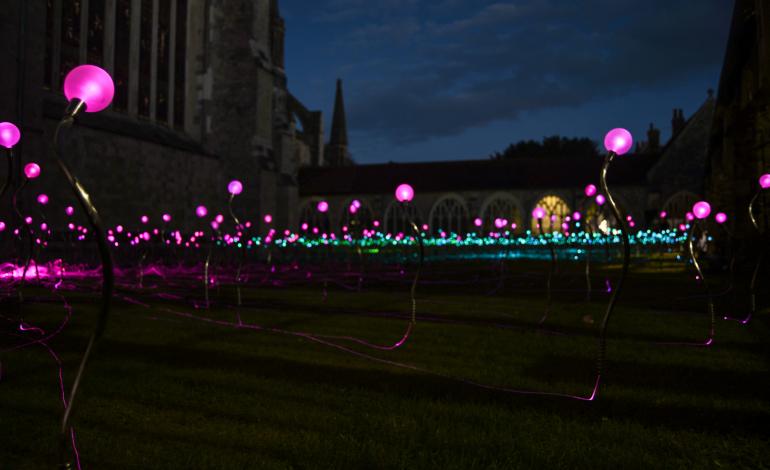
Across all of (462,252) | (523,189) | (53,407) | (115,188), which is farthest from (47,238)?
(523,189)

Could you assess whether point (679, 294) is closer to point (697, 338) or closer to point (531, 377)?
point (697, 338)

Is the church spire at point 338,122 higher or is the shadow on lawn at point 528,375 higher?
the church spire at point 338,122

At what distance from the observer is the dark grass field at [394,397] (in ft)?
8.77

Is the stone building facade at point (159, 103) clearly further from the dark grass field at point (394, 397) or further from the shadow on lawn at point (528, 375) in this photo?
the shadow on lawn at point (528, 375)

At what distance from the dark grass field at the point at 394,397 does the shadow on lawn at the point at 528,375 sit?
17 millimetres

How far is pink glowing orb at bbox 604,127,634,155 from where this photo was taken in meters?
3.31

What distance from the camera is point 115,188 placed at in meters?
18.8

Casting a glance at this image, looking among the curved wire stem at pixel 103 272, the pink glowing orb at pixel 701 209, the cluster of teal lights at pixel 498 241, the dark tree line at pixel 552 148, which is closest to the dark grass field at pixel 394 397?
the curved wire stem at pixel 103 272

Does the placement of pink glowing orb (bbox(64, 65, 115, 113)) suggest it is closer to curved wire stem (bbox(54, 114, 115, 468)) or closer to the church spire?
curved wire stem (bbox(54, 114, 115, 468))

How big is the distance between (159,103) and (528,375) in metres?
21.3

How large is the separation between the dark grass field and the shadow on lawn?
17 mm

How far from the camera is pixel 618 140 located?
3.34 metres

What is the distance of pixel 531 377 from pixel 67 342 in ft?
13.9

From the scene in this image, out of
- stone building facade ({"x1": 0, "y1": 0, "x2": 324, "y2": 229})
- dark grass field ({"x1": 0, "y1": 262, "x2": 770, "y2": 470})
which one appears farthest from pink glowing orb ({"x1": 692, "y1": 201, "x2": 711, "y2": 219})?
stone building facade ({"x1": 0, "y1": 0, "x2": 324, "y2": 229})
